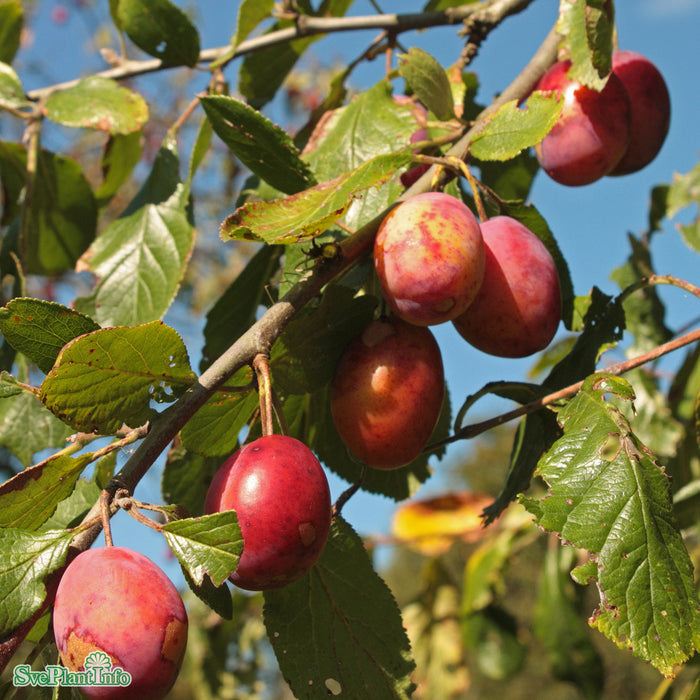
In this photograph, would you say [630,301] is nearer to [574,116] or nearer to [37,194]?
[574,116]

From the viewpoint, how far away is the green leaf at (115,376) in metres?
0.70

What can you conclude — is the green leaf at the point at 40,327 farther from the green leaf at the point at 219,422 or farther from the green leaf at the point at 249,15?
the green leaf at the point at 249,15

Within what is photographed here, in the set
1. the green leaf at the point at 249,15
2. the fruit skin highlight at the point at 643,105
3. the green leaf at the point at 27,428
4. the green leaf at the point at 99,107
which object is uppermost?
the fruit skin highlight at the point at 643,105

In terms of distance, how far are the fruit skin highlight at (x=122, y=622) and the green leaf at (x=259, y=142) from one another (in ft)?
1.78

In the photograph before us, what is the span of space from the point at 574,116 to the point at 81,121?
869 millimetres

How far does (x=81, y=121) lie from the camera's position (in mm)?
1376

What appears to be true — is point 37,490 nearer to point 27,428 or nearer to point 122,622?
point 122,622

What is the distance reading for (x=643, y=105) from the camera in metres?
1.17

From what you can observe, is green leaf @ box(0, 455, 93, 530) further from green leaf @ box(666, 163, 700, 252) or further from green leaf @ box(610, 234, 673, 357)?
green leaf @ box(666, 163, 700, 252)

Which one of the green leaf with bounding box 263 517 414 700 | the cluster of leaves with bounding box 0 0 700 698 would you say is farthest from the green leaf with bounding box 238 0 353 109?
the green leaf with bounding box 263 517 414 700

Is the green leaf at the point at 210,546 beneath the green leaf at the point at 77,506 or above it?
above

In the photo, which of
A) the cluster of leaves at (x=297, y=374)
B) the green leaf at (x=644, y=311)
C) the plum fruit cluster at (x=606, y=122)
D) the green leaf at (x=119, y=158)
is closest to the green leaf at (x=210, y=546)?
the cluster of leaves at (x=297, y=374)

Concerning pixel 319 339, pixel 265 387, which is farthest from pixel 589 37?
pixel 265 387

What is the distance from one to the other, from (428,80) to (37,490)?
0.73 meters
